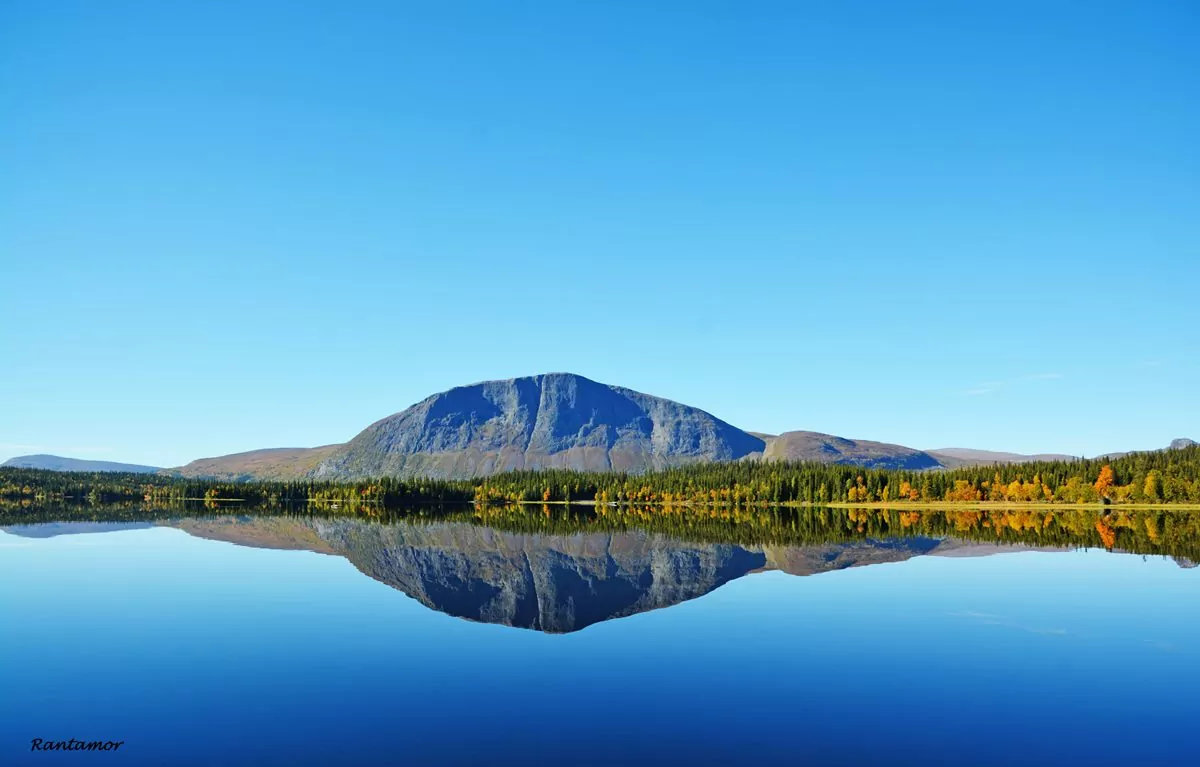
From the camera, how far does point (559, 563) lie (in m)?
73.4

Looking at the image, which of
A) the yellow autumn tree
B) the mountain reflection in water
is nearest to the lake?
the mountain reflection in water

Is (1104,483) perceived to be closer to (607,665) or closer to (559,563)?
(559,563)

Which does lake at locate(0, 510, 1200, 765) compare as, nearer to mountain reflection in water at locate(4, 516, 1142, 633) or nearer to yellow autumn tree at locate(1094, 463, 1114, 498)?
mountain reflection in water at locate(4, 516, 1142, 633)

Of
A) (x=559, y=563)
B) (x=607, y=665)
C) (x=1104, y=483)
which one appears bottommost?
(x=559, y=563)

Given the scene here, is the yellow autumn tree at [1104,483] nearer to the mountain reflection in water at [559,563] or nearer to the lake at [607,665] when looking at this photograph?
the mountain reflection in water at [559,563]

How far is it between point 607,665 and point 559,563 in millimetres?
42375

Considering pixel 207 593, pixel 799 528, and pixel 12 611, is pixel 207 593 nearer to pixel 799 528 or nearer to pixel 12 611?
pixel 12 611

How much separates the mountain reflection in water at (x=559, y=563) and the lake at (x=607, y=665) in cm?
56

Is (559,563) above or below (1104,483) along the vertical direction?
below

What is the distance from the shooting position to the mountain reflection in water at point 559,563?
47406mm

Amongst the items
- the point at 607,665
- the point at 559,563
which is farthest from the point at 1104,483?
the point at 607,665

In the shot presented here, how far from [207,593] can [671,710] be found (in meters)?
39.5

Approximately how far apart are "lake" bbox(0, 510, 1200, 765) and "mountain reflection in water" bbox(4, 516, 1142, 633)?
56 cm

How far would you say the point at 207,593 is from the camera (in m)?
52.5
